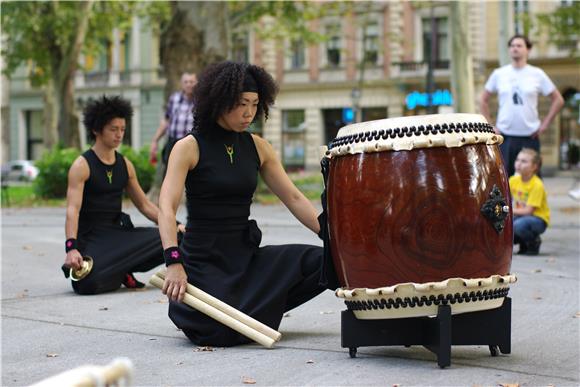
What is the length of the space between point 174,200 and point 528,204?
5824mm

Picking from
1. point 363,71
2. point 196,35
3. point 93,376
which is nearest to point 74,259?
point 93,376

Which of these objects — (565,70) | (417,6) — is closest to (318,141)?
(417,6)

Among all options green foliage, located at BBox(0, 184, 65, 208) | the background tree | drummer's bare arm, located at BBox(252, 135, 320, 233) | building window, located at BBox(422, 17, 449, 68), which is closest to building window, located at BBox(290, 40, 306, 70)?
building window, located at BBox(422, 17, 449, 68)

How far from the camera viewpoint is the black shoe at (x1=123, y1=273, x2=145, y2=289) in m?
8.29

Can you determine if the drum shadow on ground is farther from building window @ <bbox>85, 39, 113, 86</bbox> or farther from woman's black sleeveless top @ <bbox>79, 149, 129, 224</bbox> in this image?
building window @ <bbox>85, 39, 113, 86</bbox>

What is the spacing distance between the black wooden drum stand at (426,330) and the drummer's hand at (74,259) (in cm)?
327

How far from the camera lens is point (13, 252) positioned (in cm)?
1155

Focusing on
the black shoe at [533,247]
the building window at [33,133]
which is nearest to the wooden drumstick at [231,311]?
the black shoe at [533,247]

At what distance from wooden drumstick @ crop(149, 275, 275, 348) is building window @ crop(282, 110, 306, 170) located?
4596 centimetres

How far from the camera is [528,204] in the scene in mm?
10422

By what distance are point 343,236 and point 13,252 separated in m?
7.48

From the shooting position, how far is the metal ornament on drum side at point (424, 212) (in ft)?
15.1

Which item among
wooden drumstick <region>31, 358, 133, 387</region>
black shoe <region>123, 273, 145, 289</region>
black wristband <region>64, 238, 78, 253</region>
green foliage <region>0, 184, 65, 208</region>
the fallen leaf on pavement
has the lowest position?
green foliage <region>0, 184, 65, 208</region>

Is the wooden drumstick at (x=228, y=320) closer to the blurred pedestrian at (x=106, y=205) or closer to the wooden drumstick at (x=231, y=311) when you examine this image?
the wooden drumstick at (x=231, y=311)
